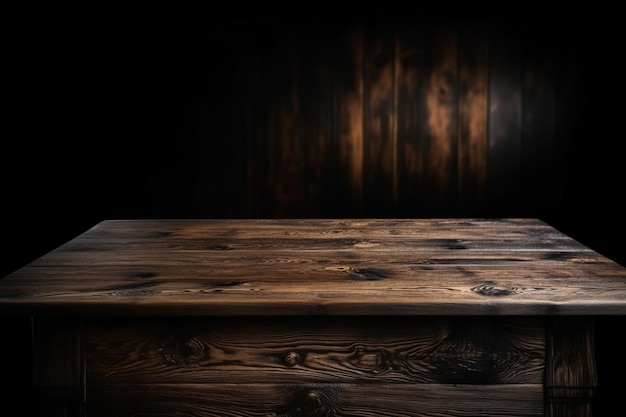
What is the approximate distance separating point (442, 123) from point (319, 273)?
218 cm

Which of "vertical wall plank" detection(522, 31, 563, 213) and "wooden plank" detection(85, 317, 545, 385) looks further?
"vertical wall plank" detection(522, 31, 563, 213)

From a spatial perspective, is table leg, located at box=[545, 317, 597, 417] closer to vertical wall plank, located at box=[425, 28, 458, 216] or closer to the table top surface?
the table top surface

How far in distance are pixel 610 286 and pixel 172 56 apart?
259 centimetres

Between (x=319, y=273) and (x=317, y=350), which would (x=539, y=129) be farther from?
(x=317, y=350)

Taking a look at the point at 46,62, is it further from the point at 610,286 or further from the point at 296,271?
the point at 610,286

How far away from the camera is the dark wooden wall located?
3.47 metres

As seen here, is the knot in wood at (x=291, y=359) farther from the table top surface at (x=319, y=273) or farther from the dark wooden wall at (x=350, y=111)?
the dark wooden wall at (x=350, y=111)

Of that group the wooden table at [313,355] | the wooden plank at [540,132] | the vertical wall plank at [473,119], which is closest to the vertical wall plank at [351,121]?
the vertical wall plank at [473,119]

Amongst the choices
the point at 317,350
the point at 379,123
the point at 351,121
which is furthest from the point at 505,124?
the point at 317,350

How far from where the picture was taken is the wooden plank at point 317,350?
1387mm

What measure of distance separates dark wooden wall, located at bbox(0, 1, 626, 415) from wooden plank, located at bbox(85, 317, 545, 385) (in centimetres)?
209

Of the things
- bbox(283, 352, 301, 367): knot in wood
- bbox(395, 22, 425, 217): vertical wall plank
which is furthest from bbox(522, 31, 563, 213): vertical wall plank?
bbox(283, 352, 301, 367): knot in wood

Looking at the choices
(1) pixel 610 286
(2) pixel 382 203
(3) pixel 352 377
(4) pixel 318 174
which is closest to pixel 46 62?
(4) pixel 318 174

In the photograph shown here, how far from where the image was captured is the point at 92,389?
1.40m
